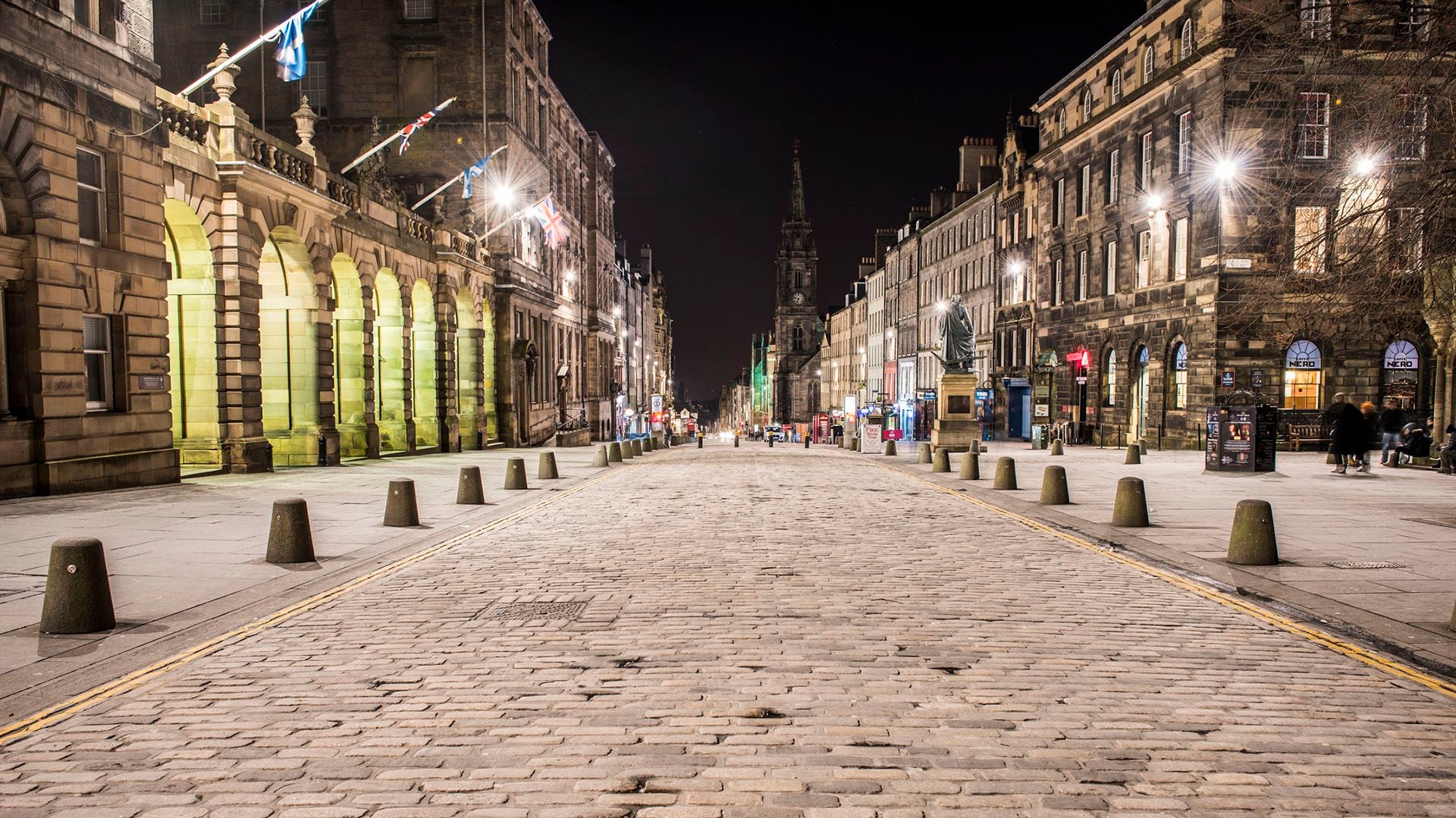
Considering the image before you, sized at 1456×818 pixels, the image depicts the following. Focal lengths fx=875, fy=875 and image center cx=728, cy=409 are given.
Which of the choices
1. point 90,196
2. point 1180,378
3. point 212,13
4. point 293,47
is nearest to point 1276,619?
point 90,196

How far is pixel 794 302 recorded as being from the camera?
144875 millimetres

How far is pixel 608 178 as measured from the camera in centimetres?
7062

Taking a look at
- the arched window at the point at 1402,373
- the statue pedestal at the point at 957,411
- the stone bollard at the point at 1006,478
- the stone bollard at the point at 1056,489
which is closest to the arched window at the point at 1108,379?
Answer: the statue pedestal at the point at 957,411

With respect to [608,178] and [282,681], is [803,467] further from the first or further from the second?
[608,178]

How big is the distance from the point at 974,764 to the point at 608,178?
7021 centimetres

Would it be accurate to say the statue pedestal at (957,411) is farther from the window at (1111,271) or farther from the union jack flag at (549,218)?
the union jack flag at (549,218)

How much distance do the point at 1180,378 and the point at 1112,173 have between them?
1051 cm

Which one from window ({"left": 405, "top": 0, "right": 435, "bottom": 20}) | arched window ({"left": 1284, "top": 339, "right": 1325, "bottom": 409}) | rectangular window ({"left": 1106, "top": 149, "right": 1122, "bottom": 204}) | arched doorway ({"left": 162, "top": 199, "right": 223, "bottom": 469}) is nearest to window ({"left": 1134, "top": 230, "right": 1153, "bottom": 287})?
rectangular window ({"left": 1106, "top": 149, "right": 1122, "bottom": 204})

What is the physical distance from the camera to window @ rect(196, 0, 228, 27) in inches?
1599

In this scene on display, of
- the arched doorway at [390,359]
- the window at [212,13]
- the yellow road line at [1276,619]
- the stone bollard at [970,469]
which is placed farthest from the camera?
the window at [212,13]

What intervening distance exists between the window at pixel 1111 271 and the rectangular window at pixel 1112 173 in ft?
6.33

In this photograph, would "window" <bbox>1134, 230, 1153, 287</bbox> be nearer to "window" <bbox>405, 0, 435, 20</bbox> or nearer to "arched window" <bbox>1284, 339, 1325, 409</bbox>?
"arched window" <bbox>1284, 339, 1325, 409</bbox>

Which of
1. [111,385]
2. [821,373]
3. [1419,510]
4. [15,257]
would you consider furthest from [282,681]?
[821,373]

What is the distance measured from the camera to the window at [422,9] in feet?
133
